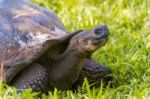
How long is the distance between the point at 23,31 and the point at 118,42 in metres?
1.43

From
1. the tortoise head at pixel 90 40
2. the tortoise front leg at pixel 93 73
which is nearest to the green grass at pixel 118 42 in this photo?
the tortoise front leg at pixel 93 73

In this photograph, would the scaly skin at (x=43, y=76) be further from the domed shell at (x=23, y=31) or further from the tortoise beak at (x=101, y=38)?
the tortoise beak at (x=101, y=38)

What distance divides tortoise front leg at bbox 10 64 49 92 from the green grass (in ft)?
0.39

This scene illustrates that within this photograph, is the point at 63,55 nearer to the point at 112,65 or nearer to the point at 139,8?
the point at 112,65

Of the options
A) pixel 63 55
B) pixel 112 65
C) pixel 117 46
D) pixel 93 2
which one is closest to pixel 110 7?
pixel 93 2

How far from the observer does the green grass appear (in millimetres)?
4441

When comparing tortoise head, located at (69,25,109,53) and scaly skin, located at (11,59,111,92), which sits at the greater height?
tortoise head, located at (69,25,109,53)

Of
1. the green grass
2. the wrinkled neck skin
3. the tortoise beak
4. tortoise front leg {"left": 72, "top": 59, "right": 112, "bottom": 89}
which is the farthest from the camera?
tortoise front leg {"left": 72, "top": 59, "right": 112, "bottom": 89}

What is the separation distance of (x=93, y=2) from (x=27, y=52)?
9.77 ft

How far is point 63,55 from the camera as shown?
4832 mm

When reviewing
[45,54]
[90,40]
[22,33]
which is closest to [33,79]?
[45,54]

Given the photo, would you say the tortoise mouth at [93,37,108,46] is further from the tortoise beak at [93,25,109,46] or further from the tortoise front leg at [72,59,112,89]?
the tortoise front leg at [72,59,112,89]

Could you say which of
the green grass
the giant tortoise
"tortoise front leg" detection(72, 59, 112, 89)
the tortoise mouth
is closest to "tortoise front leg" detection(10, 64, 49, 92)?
the giant tortoise

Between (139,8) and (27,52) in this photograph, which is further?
(139,8)
